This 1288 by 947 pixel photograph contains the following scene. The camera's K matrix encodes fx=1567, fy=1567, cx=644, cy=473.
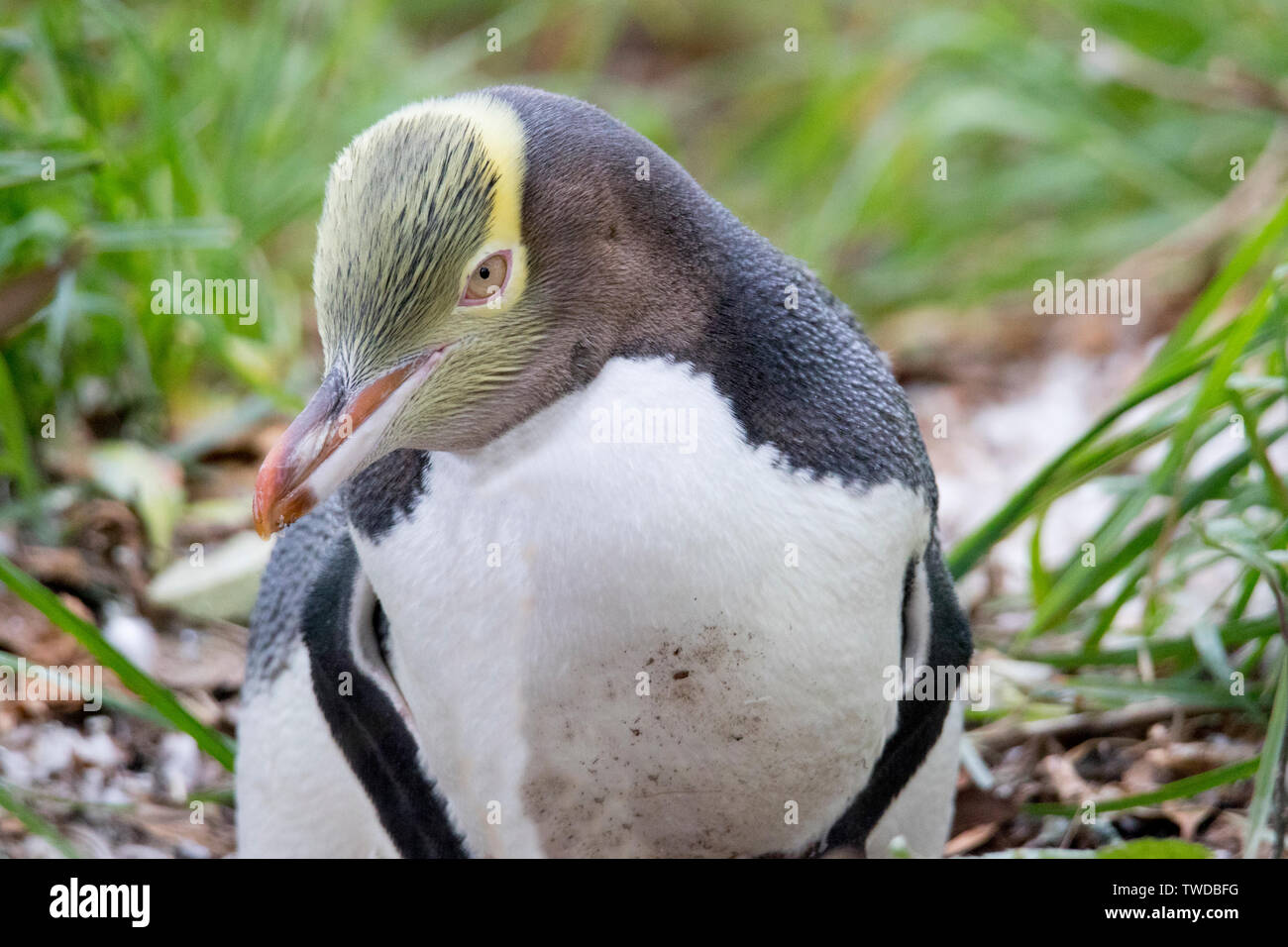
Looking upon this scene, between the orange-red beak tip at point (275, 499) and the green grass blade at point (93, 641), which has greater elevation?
the orange-red beak tip at point (275, 499)

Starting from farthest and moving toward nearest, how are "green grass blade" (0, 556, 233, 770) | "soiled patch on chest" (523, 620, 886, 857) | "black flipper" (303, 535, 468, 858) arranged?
1. "green grass blade" (0, 556, 233, 770)
2. "black flipper" (303, 535, 468, 858)
3. "soiled patch on chest" (523, 620, 886, 857)

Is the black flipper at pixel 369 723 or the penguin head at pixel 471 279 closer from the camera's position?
the penguin head at pixel 471 279

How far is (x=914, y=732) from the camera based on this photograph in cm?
168

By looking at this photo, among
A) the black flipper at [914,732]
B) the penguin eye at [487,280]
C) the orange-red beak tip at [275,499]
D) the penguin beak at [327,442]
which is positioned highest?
the penguin eye at [487,280]

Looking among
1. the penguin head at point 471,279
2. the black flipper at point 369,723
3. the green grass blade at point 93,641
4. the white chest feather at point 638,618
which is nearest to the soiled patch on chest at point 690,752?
the white chest feather at point 638,618

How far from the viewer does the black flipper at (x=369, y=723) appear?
1.60 metres

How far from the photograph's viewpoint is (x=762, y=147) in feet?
16.3

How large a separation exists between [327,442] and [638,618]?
31 centimetres

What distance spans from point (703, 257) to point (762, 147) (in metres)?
3.63

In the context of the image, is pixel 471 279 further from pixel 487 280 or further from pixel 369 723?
pixel 369 723

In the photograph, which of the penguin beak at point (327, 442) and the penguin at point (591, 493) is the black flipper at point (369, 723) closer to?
the penguin at point (591, 493)

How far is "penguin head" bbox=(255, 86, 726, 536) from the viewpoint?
1318 mm

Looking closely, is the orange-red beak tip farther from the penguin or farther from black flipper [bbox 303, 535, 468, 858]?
black flipper [bbox 303, 535, 468, 858]

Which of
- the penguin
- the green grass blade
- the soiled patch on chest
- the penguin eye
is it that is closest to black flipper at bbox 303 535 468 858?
the penguin
